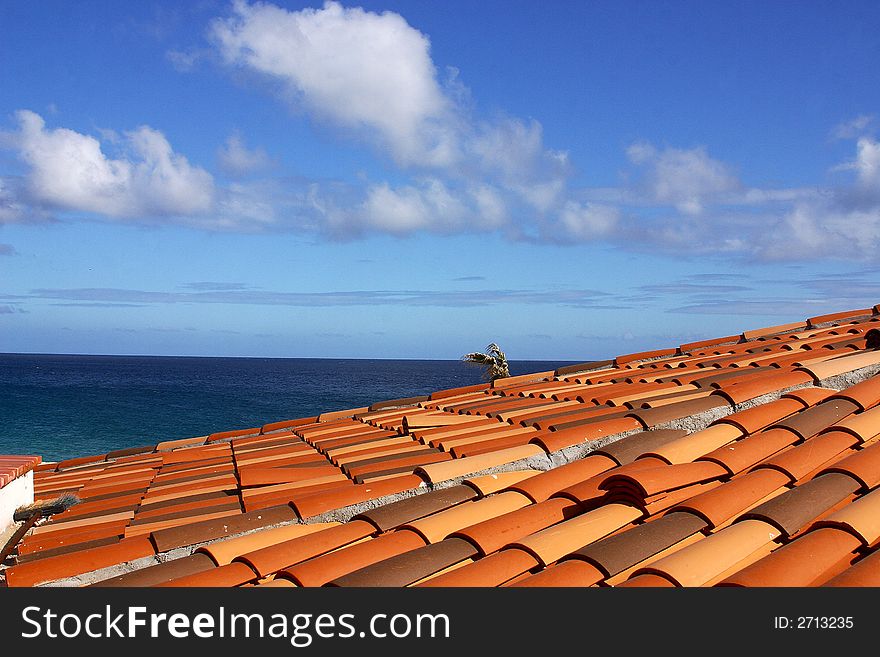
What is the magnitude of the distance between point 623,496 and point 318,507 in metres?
1.77

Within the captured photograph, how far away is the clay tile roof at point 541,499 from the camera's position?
271 centimetres

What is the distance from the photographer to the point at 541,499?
3691 millimetres

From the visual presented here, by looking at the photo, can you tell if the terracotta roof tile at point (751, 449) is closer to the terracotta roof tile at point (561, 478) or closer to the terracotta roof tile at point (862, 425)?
the terracotta roof tile at point (862, 425)

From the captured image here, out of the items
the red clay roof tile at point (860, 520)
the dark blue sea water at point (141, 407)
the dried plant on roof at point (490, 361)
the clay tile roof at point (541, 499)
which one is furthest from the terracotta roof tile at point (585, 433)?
the dark blue sea water at point (141, 407)

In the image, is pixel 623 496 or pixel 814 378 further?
pixel 814 378

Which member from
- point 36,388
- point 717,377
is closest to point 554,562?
point 717,377

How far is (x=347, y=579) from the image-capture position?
2.85 m

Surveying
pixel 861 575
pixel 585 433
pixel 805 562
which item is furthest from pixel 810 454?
pixel 585 433

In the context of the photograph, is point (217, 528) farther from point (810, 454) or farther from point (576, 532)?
point (810, 454)

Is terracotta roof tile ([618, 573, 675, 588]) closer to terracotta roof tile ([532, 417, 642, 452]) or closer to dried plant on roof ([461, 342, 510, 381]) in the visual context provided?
terracotta roof tile ([532, 417, 642, 452])

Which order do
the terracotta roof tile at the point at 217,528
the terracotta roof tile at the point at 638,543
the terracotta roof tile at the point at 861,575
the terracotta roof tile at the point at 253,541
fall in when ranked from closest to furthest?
1. the terracotta roof tile at the point at 861,575
2. the terracotta roof tile at the point at 638,543
3. the terracotta roof tile at the point at 253,541
4. the terracotta roof tile at the point at 217,528
